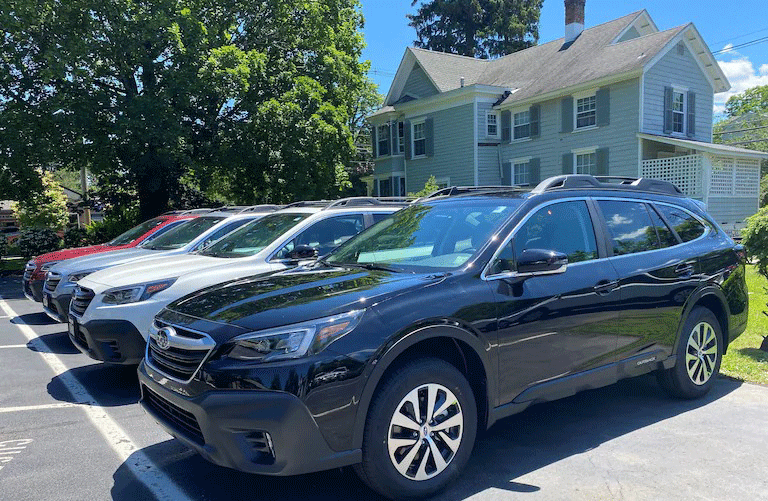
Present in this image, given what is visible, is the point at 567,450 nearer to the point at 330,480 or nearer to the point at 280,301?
the point at 330,480

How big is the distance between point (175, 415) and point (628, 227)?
141 inches

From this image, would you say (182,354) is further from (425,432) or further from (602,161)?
(602,161)

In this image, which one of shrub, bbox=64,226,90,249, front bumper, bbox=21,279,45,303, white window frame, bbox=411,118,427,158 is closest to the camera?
front bumper, bbox=21,279,45,303

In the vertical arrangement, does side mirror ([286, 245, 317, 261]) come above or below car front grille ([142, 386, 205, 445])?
above

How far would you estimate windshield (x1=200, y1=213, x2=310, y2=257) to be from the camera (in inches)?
262

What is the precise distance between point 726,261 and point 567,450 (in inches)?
99.8

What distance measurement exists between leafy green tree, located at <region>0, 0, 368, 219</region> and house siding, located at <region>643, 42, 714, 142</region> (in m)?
11.0

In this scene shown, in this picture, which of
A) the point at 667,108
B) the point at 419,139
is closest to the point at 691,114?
the point at 667,108

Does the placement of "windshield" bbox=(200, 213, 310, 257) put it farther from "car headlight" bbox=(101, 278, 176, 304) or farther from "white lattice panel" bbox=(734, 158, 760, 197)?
"white lattice panel" bbox=(734, 158, 760, 197)

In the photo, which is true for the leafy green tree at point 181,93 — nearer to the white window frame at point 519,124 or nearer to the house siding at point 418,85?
the house siding at point 418,85

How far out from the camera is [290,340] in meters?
3.03

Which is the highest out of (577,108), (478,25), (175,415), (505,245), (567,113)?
(478,25)

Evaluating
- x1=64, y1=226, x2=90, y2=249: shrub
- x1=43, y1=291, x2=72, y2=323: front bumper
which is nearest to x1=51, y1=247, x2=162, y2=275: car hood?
x1=43, y1=291, x2=72, y2=323: front bumper

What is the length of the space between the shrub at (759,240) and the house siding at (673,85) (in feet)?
51.5
